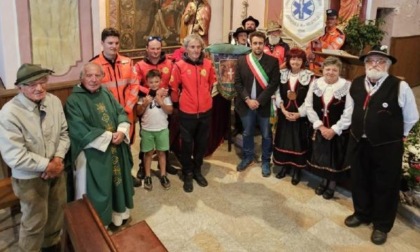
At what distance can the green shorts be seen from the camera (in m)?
3.54

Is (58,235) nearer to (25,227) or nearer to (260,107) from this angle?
(25,227)

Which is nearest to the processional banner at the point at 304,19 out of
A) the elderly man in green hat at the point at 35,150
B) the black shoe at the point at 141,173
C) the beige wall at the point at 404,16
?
the black shoe at the point at 141,173

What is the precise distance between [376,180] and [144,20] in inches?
203

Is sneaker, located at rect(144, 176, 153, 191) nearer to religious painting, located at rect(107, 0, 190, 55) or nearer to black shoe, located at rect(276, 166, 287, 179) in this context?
black shoe, located at rect(276, 166, 287, 179)

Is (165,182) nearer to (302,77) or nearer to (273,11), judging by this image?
(302,77)

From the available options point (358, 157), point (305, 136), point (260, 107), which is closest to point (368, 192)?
point (358, 157)

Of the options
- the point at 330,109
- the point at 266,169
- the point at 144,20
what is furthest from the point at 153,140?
the point at 144,20

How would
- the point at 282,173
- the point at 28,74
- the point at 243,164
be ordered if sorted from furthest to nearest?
the point at 243,164, the point at 282,173, the point at 28,74

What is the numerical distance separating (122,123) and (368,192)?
2070 millimetres

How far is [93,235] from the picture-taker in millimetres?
1650

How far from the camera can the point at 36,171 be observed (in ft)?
7.60

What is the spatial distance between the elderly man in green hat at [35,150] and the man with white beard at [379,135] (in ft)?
7.18

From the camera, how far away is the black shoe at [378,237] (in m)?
2.90

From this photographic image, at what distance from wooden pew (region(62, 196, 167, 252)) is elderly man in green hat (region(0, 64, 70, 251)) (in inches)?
21.4
